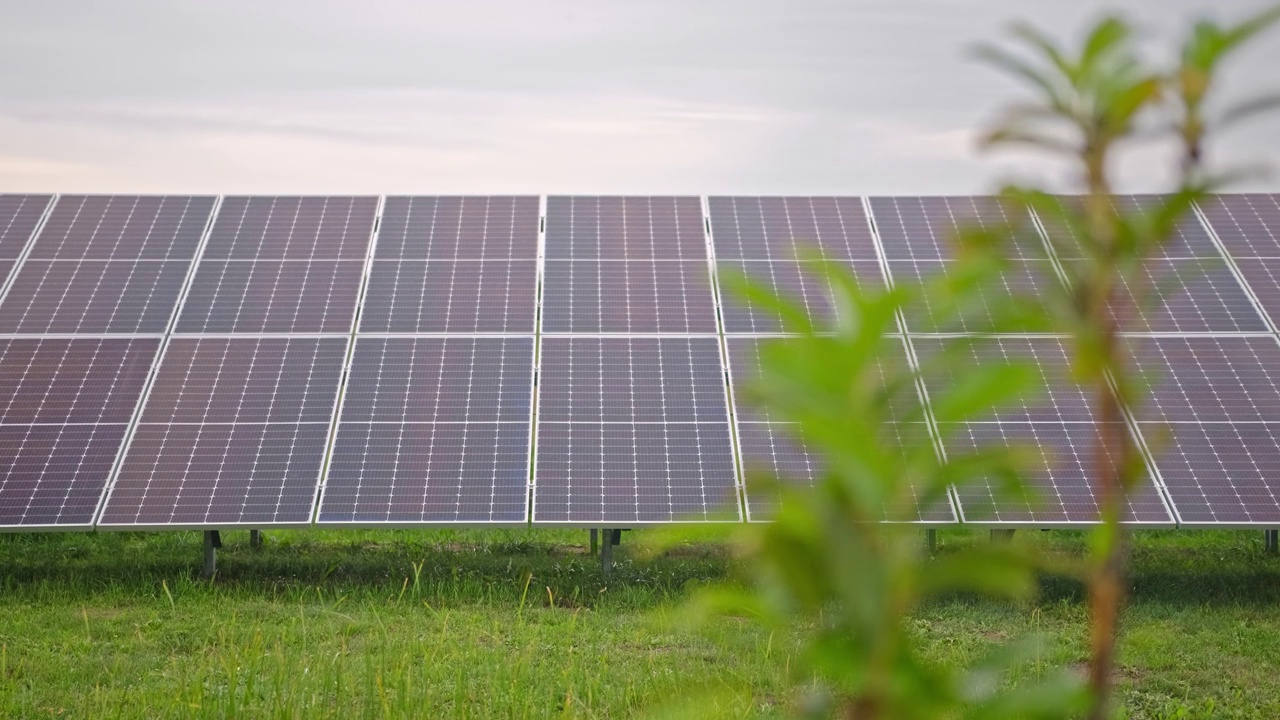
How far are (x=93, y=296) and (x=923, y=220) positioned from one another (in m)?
8.78

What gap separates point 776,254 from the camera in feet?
42.8

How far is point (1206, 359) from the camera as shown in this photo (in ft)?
39.8

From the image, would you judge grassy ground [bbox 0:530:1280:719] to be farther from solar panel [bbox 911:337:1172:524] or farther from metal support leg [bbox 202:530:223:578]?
solar panel [bbox 911:337:1172:524]

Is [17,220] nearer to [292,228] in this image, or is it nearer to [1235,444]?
[292,228]

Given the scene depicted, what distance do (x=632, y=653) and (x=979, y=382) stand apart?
7494 mm

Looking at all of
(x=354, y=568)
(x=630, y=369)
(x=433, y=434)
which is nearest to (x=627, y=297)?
(x=630, y=369)

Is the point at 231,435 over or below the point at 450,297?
below

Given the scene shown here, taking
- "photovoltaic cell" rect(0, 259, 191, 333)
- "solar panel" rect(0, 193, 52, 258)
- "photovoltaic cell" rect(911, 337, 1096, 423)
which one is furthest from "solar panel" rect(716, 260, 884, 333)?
"solar panel" rect(0, 193, 52, 258)

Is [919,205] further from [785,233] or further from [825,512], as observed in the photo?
[825,512]

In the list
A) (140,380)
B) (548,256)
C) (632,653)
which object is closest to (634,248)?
(548,256)

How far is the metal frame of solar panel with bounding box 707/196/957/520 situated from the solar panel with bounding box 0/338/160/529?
546 cm

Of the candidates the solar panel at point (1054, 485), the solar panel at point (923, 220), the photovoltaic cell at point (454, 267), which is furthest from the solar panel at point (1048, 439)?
the photovoltaic cell at point (454, 267)

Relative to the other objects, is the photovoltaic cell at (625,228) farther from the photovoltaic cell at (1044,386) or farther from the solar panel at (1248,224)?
the solar panel at (1248,224)

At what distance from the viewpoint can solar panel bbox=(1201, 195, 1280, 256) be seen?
13.8 m
